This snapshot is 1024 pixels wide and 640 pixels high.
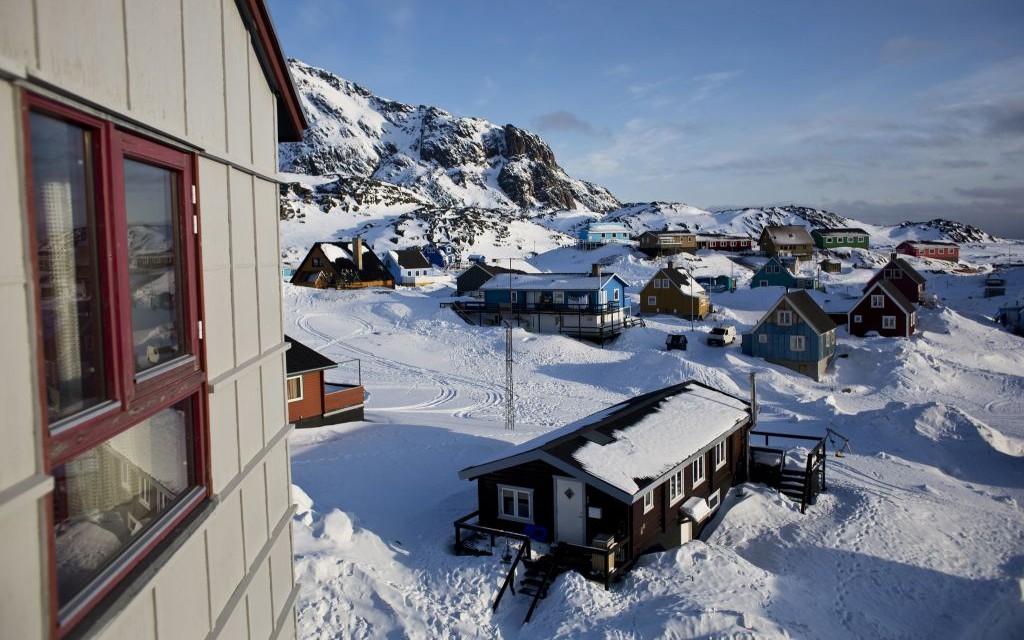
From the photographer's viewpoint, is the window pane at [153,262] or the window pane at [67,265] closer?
the window pane at [67,265]

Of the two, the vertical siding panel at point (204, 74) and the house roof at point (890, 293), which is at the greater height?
the vertical siding panel at point (204, 74)

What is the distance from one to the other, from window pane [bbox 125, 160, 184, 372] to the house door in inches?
576

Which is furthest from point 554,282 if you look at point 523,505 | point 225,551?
point 225,551

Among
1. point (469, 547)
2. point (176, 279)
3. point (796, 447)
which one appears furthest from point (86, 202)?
point (796, 447)

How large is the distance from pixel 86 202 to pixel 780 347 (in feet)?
150

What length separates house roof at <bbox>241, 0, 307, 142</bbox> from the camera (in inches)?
241

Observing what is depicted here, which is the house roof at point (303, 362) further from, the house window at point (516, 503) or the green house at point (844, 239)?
the green house at point (844, 239)

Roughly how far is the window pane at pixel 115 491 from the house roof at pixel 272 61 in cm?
338

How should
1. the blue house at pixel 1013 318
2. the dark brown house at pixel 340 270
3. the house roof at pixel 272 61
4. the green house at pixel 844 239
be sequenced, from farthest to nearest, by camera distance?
1. the green house at pixel 844 239
2. the dark brown house at pixel 340 270
3. the blue house at pixel 1013 318
4. the house roof at pixel 272 61

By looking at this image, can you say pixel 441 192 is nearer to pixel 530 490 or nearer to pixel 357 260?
pixel 357 260

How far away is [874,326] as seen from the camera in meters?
52.5

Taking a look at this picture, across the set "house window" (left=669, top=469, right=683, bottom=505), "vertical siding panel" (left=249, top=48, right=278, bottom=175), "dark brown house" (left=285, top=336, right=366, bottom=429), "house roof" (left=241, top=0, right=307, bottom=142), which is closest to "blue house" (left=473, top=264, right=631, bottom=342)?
"dark brown house" (left=285, top=336, right=366, bottom=429)

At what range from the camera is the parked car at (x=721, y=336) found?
48.6 m

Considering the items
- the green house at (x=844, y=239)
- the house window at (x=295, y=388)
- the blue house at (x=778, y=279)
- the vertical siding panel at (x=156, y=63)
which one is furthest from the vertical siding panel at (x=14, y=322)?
the green house at (x=844, y=239)
